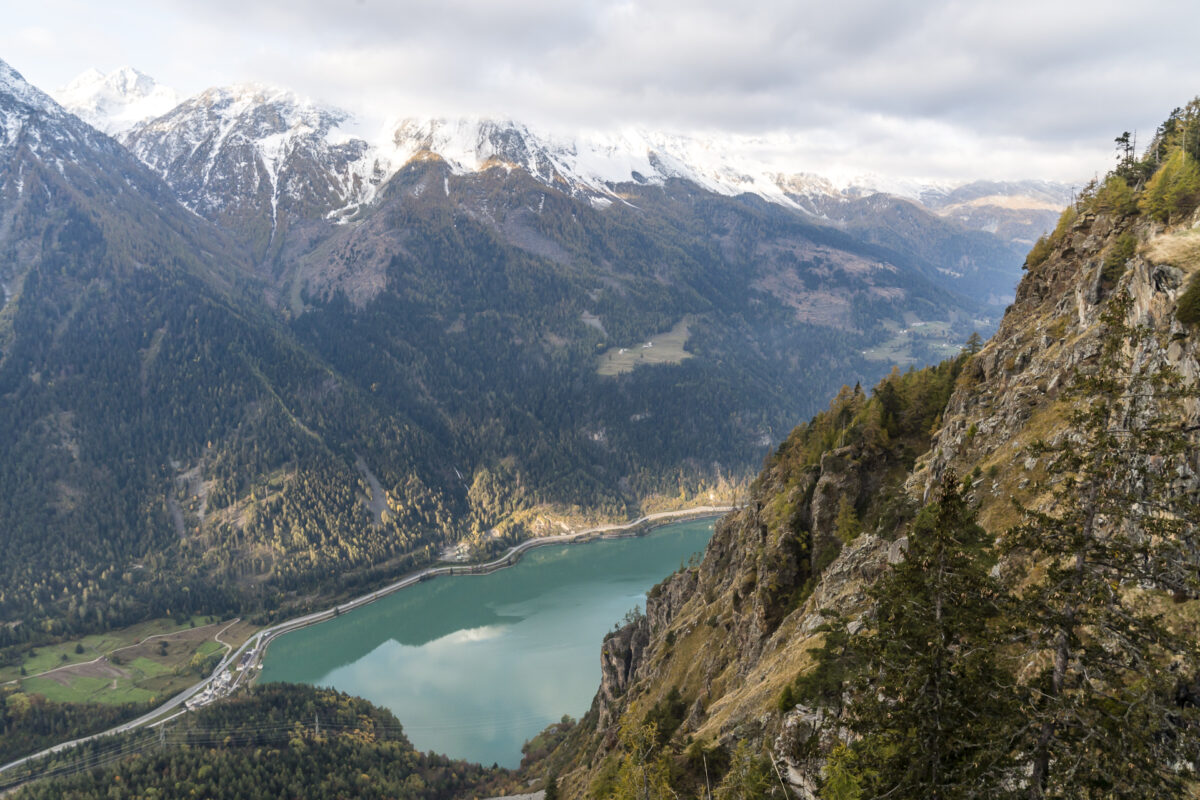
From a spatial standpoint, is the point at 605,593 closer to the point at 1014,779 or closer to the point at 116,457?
the point at 1014,779

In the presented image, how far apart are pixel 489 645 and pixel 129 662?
7317 cm

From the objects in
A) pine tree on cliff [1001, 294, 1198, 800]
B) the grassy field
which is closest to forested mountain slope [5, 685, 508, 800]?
the grassy field

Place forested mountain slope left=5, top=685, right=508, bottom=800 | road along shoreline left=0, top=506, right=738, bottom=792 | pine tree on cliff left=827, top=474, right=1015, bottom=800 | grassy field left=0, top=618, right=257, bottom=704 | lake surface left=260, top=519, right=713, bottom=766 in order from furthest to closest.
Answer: grassy field left=0, top=618, right=257, bottom=704, road along shoreline left=0, top=506, right=738, bottom=792, lake surface left=260, top=519, right=713, bottom=766, forested mountain slope left=5, top=685, right=508, bottom=800, pine tree on cliff left=827, top=474, right=1015, bottom=800

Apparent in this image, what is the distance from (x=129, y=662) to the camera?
133 meters

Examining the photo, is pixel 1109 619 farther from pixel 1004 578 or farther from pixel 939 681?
pixel 1004 578

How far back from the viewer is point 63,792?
81.9 metres

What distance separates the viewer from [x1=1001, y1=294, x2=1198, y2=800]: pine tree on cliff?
955cm

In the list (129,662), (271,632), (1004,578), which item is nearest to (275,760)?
(271,632)

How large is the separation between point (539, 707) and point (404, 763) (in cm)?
2163

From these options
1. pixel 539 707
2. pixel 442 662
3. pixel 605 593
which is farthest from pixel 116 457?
pixel 539 707

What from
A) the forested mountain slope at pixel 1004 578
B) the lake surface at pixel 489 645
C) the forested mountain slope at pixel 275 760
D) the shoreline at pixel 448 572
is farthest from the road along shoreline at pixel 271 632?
the forested mountain slope at pixel 1004 578

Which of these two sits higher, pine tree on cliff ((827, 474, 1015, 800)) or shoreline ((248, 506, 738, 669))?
pine tree on cliff ((827, 474, 1015, 800))

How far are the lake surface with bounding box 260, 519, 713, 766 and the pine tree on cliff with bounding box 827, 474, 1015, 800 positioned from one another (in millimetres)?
91641

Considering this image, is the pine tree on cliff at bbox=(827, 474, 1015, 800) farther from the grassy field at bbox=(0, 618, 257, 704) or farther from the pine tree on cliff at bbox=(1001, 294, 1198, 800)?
the grassy field at bbox=(0, 618, 257, 704)
